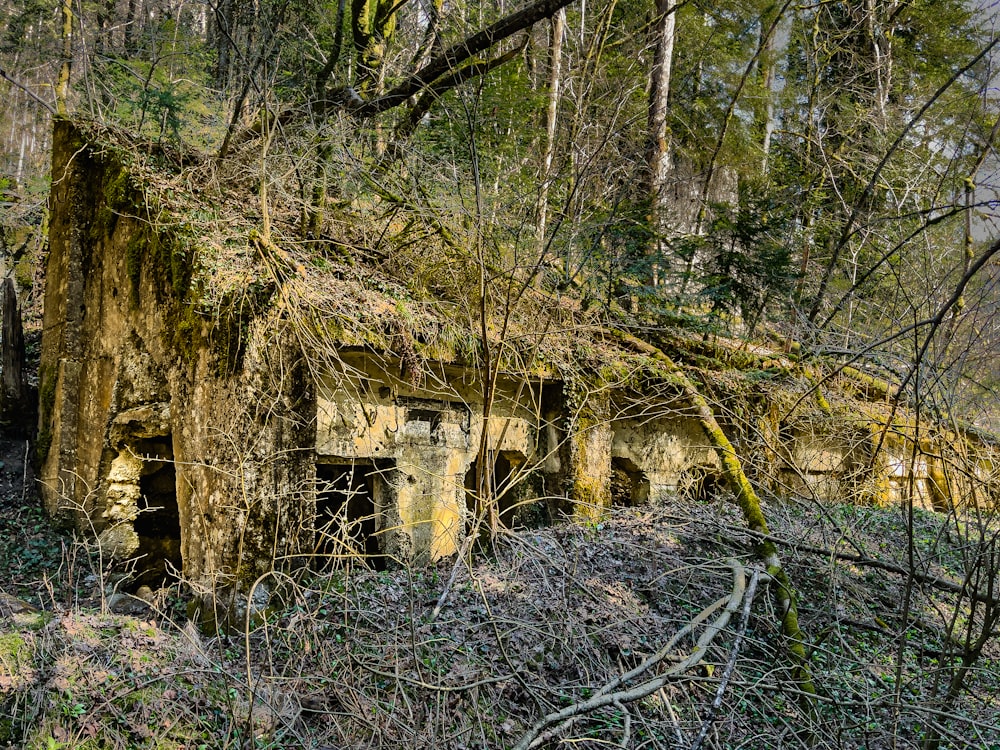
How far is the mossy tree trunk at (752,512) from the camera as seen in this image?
4.55 m

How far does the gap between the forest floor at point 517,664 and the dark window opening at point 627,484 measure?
177 centimetres

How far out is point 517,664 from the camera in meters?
4.69

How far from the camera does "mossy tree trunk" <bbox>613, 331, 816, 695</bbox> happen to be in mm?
4547

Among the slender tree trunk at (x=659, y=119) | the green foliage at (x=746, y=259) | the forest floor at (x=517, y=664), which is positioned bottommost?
the forest floor at (x=517, y=664)

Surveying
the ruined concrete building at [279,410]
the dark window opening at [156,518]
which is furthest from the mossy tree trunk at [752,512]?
the dark window opening at [156,518]

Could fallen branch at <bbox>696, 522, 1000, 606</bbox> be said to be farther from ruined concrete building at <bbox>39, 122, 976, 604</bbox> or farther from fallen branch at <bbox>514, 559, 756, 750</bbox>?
fallen branch at <bbox>514, 559, 756, 750</bbox>

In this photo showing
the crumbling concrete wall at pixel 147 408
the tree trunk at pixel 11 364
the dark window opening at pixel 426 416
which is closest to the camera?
the crumbling concrete wall at pixel 147 408

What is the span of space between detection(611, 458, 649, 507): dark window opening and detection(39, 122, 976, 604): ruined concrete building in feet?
0.08

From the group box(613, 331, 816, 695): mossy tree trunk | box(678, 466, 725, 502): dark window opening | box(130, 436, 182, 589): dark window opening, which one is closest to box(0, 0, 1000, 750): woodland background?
box(613, 331, 816, 695): mossy tree trunk

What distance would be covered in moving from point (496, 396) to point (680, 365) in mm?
2378

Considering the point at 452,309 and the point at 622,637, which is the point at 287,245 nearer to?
the point at 452,309

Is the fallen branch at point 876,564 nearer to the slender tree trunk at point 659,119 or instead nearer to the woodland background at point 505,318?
the woodland background at point 505,318

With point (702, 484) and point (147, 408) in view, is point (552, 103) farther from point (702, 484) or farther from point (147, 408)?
point (147, 408)

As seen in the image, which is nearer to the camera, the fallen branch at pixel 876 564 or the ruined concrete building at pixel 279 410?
the fallen branch at pixel 876 564
